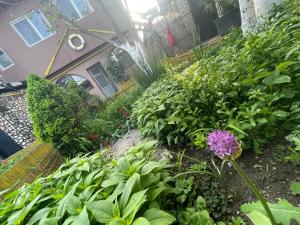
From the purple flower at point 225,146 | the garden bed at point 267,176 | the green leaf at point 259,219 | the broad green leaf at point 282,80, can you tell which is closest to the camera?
the purple flower at point 225,146

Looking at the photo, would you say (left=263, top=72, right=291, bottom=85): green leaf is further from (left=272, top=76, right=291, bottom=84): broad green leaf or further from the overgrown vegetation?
the overgrown vegetation

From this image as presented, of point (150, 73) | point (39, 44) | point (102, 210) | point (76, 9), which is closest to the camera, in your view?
point (102, 210)

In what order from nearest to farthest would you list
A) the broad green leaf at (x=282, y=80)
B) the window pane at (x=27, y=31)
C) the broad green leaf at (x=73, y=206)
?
the broad green leaf at (x=73, y=206)
the broad green leaf at (x=282, y=80)
the window pane at (x=27, y=31)

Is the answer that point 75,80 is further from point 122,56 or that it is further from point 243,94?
point 243,94

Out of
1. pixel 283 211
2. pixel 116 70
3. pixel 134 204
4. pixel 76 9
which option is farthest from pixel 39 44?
pixel 283 211

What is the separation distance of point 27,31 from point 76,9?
3.00 metres

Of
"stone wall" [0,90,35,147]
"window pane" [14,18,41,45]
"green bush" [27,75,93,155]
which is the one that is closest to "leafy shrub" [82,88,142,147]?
"green bush" [27,75,93,155]

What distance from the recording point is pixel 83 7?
12.0 metres

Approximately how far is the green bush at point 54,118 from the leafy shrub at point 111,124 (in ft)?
1.05

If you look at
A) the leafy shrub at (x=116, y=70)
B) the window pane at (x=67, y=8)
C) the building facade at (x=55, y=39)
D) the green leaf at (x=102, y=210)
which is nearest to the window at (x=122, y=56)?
the building facade at (x=55, y=39)

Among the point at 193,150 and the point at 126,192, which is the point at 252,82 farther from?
the point at 126,192

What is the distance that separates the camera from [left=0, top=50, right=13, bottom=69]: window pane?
40.3ft

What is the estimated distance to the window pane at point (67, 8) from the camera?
11.7 metres

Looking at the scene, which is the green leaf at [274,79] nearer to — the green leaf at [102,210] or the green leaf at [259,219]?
the green leaf at [259,219]
